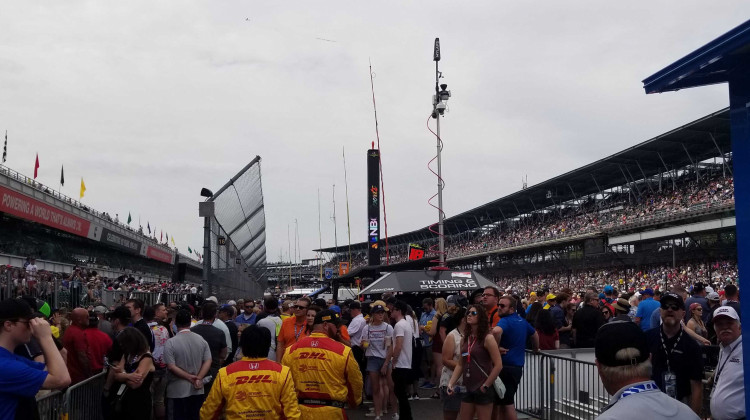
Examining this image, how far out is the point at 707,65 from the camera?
3.58 m

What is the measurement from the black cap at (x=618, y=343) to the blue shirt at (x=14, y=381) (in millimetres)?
2850

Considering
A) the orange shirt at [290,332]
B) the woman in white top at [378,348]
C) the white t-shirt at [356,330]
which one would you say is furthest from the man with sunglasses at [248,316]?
the orange shirt at [290,332]

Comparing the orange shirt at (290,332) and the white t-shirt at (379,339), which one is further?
the white t-shirt at (379,339)

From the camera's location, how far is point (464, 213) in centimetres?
6500

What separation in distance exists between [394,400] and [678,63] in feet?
26.6

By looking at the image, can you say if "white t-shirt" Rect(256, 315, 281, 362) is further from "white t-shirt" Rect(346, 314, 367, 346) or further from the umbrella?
the umbrella

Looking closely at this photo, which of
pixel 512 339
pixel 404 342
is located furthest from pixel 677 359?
pixel 404 342

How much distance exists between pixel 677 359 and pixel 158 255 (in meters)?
57.5

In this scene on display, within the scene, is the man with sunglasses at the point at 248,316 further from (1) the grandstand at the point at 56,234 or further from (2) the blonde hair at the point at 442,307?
(1) the grandstand at the point at 56,234

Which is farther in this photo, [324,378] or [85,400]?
[85,400]

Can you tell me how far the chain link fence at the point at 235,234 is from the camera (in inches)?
607

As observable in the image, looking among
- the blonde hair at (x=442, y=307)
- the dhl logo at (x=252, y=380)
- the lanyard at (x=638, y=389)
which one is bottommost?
the dhl logo at (x=252, y=380)

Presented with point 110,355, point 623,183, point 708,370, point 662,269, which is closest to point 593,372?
point 708,370

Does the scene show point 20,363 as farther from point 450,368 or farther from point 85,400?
point 450,368
